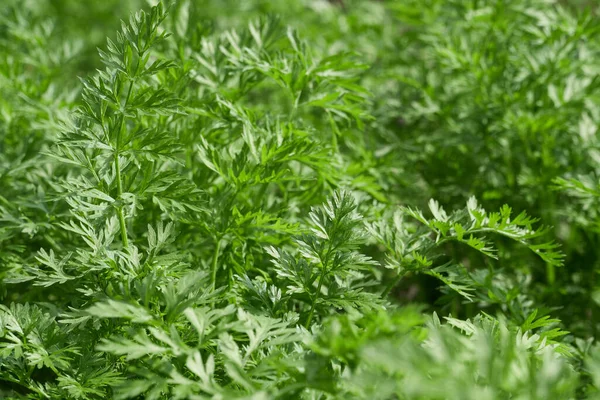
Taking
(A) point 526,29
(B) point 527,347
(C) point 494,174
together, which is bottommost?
(C) point 494,174

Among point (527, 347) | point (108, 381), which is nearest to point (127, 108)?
point (108, 381)

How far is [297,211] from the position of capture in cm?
135

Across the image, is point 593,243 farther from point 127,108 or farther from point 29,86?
point 29,86

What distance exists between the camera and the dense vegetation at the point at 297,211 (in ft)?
2.77

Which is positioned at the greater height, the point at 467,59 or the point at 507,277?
the point at 467,59

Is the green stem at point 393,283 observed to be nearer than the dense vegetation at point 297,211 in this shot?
No

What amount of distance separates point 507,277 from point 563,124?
17.6 inches

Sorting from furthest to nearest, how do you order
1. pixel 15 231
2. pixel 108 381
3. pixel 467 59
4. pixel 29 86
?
pixel 467 59
pixel 29 86
pixel 15 231
pixel 108 381

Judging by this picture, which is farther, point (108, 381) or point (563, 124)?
point (563, 124)

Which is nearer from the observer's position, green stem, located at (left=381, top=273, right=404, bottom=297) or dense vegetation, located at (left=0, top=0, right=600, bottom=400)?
dense vegetation, located at (left=0, top=0, right=600, bottom=400)

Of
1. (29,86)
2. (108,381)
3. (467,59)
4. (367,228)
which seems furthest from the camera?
(467,59)

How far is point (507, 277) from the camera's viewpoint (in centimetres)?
155

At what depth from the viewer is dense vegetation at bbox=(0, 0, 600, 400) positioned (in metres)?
0.84

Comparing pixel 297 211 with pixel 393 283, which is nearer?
pixel 393 283
